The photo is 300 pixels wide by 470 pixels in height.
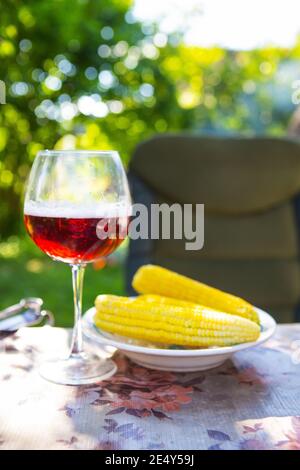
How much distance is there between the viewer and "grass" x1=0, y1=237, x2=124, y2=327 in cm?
423

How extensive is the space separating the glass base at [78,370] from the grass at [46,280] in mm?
2898

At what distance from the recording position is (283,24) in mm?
4898

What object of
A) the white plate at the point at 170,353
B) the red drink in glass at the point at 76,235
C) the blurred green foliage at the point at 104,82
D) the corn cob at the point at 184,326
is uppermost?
the blurred green foliage at the point at 104,82

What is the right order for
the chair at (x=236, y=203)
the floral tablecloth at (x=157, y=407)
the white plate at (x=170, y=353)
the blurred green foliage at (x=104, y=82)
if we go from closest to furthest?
the floral tablecloth at (x=157, y=407) → the white plate at (x=170, y=353) → the chair at (x=236, y=203) → the blurred green foliage at (x=104, y=82)

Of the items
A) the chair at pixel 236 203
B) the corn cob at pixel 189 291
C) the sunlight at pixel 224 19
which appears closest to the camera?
the corn cob at pixel 189 291

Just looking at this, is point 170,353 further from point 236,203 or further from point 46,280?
point 46,280

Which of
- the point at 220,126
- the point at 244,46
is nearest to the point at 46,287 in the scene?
the point at 220,126

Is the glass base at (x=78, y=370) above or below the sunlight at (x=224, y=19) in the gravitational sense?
below

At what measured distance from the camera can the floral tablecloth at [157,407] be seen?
24.5 inches

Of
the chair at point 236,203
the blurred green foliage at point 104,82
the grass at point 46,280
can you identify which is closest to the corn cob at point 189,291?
the chair at point 236,203

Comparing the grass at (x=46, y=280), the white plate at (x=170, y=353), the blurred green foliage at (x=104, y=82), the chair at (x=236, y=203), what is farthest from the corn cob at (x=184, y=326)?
the blurred green foliage at (x=104, y=82)

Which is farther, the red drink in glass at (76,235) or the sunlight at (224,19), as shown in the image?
the sunlight at (224,19)

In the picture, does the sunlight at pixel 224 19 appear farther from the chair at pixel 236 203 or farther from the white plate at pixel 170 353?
the white plate at pixel 170 353

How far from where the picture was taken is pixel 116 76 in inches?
179
